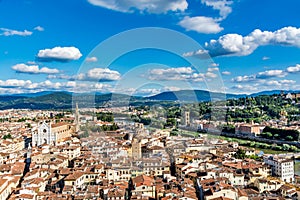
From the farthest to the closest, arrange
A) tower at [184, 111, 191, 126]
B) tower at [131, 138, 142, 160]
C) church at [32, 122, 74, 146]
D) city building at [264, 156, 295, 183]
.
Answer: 1. tower at [184, 111, 191, 126]
2. church at [32, 122, 74, 146]
3. tower at [131, 138, 142, 160]
4. city building at [264, 156, 295, 183]

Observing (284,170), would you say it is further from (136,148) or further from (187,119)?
(187,119)

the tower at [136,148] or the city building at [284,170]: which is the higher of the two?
the tower at [136,148]

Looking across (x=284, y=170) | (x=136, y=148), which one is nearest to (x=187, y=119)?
(x=136, y=148)

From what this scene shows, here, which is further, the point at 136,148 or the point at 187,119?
the point at 187,119

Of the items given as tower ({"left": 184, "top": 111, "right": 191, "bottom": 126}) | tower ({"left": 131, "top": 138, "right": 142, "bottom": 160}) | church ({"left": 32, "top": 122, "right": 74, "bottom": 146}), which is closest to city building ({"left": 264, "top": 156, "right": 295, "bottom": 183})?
tower ({"left": 131, "top": 138, "right": 142, "bottom": 160})

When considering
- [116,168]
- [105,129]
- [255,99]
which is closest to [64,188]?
[116,168]

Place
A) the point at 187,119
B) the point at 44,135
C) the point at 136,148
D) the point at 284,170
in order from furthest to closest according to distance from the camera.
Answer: the point at 187,119 < the point at 44,135 < the point at 136,148 < the point at 284,170

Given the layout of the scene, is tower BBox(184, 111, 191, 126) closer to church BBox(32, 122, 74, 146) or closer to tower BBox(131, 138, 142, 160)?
church BBox(32, 122, 74, 146)

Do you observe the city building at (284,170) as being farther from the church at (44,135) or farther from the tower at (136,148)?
the church at (44,135)

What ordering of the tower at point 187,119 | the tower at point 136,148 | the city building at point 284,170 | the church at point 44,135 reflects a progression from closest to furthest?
the city building at point 284,170 < the tower at point 136,148 < the church at point 44,135 < the tower at point 187,119

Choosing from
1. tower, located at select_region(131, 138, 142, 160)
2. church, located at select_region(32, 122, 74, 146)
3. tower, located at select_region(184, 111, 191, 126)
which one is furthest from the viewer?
tower, located at select_region(184, 111, 191, 126)

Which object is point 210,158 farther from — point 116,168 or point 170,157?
point 116,168

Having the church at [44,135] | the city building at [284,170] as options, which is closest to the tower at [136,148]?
the city building at [284,170]
